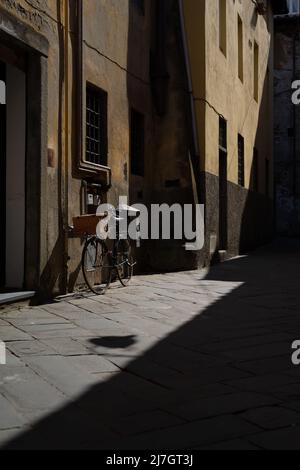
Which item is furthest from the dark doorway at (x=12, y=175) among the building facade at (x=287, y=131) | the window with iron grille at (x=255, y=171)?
the building facade at (x=287, y=131)

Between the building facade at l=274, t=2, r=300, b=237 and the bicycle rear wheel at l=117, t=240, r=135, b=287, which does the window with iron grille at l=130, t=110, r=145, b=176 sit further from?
the building facade at l=274, t=2, r=300, b=237

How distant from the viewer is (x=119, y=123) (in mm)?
8781

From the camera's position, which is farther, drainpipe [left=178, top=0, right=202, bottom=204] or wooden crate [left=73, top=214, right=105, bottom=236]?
drainpipe [left=178, top=0, right=202, bottom=204]

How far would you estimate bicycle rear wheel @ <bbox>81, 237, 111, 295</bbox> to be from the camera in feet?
23.4

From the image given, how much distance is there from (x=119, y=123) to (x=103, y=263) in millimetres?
2292

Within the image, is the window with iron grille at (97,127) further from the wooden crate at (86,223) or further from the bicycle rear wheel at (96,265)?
the wooden crate at (86,223)

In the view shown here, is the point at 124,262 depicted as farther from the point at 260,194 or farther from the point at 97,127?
the point at 260,194

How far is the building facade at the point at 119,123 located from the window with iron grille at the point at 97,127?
0.02 meters

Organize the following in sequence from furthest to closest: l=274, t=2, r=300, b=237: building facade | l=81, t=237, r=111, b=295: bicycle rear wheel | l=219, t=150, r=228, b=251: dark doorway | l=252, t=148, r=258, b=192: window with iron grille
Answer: l=274, t=2, r=300, b=237: building facade, l=252, t=148, r=258, b=192: window with iron grille, l=219, t=150, r=228, b=251: dark doorway, l=81, t=237, r=111, b=295: bicycle rear wheel

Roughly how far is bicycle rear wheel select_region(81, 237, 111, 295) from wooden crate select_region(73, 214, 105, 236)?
0.81ft

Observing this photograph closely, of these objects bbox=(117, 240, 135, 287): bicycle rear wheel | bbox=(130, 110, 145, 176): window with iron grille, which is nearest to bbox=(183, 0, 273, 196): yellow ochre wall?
bbox=(130, 110, 145, 176): window with iron grille

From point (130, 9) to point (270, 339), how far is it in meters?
6.28

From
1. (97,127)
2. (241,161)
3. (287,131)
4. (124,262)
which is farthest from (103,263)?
(287,131)

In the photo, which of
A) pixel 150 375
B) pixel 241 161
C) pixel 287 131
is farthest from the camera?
pixel 287 131
